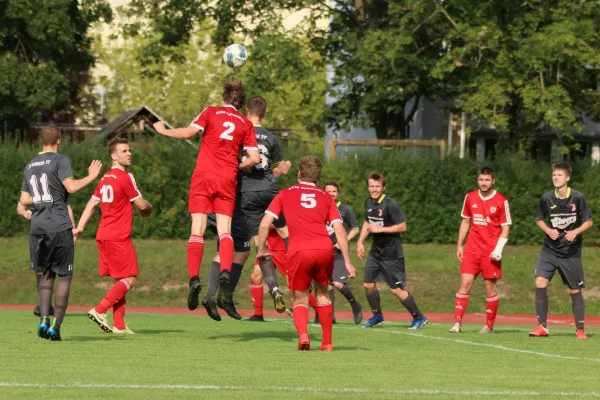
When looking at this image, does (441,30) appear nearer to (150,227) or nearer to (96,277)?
(150,227)

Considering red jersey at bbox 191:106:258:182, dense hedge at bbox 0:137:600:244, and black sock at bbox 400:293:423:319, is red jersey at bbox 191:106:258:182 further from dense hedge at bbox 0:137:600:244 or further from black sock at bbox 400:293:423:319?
dense hedge at bbox 0:137:600:244

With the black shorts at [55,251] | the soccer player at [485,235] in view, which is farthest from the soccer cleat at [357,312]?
the black shorts at [55,251]

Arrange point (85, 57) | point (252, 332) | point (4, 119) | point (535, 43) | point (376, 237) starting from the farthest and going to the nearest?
point (85, 57)
point (4, 119)
point (535, 43)
point (376, 237)
point (252, 332)

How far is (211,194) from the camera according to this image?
42.1 feet

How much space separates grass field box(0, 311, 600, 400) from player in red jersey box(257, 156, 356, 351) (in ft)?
1.53

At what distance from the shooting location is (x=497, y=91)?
109ft

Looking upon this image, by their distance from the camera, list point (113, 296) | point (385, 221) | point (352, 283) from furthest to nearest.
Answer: point (352, 283) < point (385, 221) < point (113, 296)

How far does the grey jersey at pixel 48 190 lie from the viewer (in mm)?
12500

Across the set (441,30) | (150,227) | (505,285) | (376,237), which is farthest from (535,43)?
(376,237)

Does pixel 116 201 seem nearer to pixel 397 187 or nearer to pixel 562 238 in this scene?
pixel 562 238

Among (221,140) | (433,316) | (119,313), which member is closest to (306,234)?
(221,140)

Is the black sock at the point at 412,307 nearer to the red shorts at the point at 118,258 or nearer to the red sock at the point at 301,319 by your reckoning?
the red shorts at the point at 118,258

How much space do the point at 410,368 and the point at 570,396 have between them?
199 cm

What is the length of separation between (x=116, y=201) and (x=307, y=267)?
3499 millimetres
